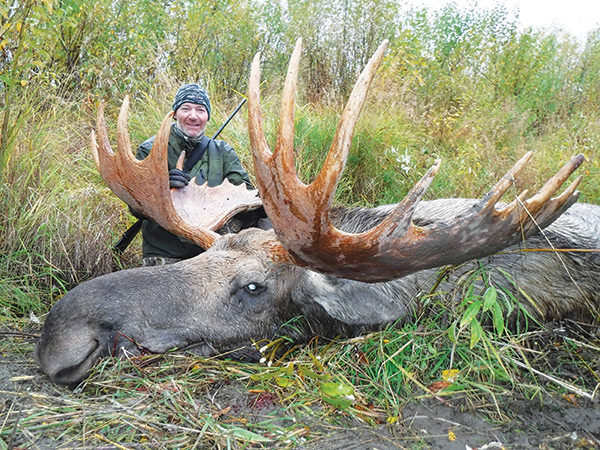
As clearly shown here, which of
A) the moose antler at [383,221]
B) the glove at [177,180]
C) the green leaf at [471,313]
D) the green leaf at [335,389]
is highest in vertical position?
the moose antler at [383,221]

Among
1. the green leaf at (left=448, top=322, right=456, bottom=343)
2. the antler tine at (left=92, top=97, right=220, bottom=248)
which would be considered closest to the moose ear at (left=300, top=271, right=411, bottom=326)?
the green leaf at (left=448, top=322, right=456, bottom=343)

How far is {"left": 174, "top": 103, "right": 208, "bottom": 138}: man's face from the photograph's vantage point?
15.2 ft

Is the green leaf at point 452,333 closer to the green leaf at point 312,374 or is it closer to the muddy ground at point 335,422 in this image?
the muddy ground at point 335,422

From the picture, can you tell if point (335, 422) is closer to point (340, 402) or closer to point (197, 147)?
point (340, 402)

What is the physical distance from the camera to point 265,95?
8055 mm

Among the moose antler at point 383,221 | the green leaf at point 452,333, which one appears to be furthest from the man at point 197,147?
the green leaf at point 452,333

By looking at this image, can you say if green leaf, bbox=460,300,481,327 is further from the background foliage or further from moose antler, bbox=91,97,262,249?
the background foliage

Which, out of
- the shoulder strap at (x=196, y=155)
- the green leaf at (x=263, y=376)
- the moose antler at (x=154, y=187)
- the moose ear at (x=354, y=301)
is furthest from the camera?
the shoulder strap at (x=196, y=155)

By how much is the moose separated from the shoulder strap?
119cm

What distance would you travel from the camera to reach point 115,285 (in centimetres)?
243

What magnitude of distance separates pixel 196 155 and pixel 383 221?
2801mm

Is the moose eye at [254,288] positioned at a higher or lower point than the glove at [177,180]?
lower

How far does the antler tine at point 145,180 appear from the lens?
3.21 meters

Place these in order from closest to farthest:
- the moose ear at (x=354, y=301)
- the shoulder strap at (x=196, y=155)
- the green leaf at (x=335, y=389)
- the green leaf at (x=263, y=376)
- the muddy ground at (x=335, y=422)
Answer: the muddy ground at (x=335, y=422), the green leaf at (x=335, y=389), the green leaf at (x=263, y=376), the moose ear at (x=354, y=301), the shoulder strap at (x=196, y=155)
